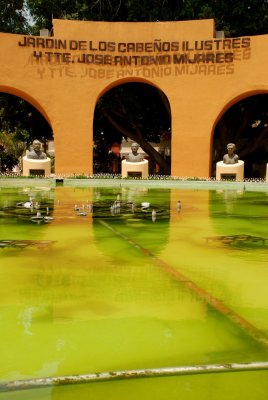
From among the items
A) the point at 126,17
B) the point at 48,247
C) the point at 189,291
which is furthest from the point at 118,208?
the point at 126,17

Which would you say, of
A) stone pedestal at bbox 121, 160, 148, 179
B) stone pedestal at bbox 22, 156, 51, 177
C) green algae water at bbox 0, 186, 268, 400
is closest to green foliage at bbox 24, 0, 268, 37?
stone pedestal at bbox 121, 160, 148, 179

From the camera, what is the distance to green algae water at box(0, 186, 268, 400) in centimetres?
228

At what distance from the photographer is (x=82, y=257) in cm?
Answer: 504

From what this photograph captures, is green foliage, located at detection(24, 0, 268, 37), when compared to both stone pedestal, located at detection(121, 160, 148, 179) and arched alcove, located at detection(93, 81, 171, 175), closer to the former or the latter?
arched alcove, located at detection(93, 81, 171, 175)

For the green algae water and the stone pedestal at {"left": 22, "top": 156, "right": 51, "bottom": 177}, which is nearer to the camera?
the green algae water

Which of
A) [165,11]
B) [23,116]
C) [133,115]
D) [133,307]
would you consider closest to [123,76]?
[133,115]

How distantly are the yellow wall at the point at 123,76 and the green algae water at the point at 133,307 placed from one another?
51.6ft

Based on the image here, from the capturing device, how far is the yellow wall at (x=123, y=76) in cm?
2191

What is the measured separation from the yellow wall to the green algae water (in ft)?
51.6

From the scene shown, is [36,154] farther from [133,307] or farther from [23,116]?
[133,307]

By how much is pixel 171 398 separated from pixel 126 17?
26.3 meters

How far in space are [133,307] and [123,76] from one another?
20138 millimetres

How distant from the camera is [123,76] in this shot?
74.0ft

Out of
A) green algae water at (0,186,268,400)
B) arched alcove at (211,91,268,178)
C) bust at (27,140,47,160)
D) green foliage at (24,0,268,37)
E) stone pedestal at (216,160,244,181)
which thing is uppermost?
green foliage at (24,0,268,37)
